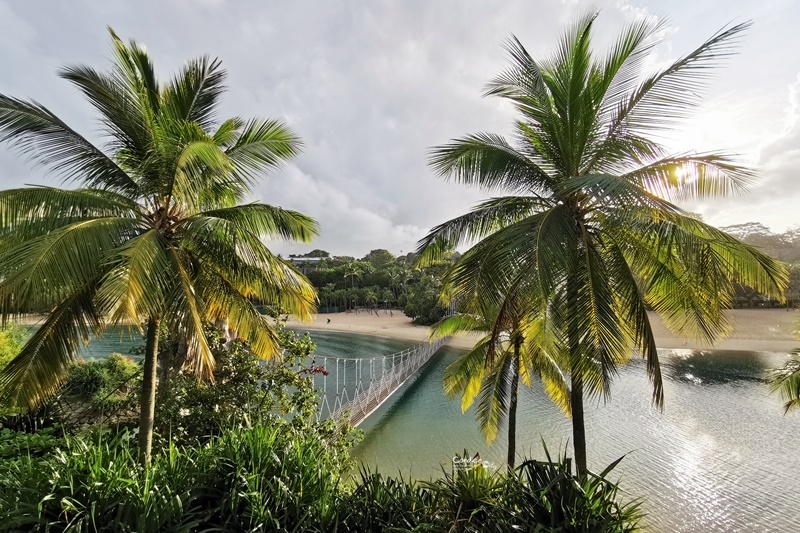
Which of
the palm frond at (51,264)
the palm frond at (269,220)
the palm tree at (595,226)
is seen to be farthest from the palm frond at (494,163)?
the palm frond at (51,264)

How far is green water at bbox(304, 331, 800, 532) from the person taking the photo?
7.48 metres

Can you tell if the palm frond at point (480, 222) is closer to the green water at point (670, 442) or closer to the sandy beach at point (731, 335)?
the green water at point (670, 442)

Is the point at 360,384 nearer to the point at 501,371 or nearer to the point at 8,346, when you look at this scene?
the point at 501,371

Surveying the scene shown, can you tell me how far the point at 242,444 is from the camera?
2.98 metres

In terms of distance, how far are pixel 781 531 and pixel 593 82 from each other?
8973 mm

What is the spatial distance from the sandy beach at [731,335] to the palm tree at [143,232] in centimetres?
1818

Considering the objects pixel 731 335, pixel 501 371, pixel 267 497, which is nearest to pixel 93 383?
pixel 267 497

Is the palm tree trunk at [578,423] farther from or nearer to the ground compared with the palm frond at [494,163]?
nearer to the ground

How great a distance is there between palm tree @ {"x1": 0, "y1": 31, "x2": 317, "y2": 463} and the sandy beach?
1818 centimetres

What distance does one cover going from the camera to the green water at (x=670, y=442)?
295 inches

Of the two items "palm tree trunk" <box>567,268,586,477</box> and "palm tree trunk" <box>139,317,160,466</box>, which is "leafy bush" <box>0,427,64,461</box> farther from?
"palm tree trunk" <box>567,268,586,477</box>

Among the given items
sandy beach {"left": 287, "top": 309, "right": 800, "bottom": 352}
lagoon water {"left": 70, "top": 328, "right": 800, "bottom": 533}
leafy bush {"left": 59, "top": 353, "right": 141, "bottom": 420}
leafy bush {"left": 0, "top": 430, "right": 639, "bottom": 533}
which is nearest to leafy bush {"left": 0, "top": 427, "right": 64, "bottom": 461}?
lagoon water {"left": 70, "top": 328, "right": 800, "bottom": 533}

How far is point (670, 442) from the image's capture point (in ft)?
34.5

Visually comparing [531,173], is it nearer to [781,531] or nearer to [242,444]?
[242,444]
